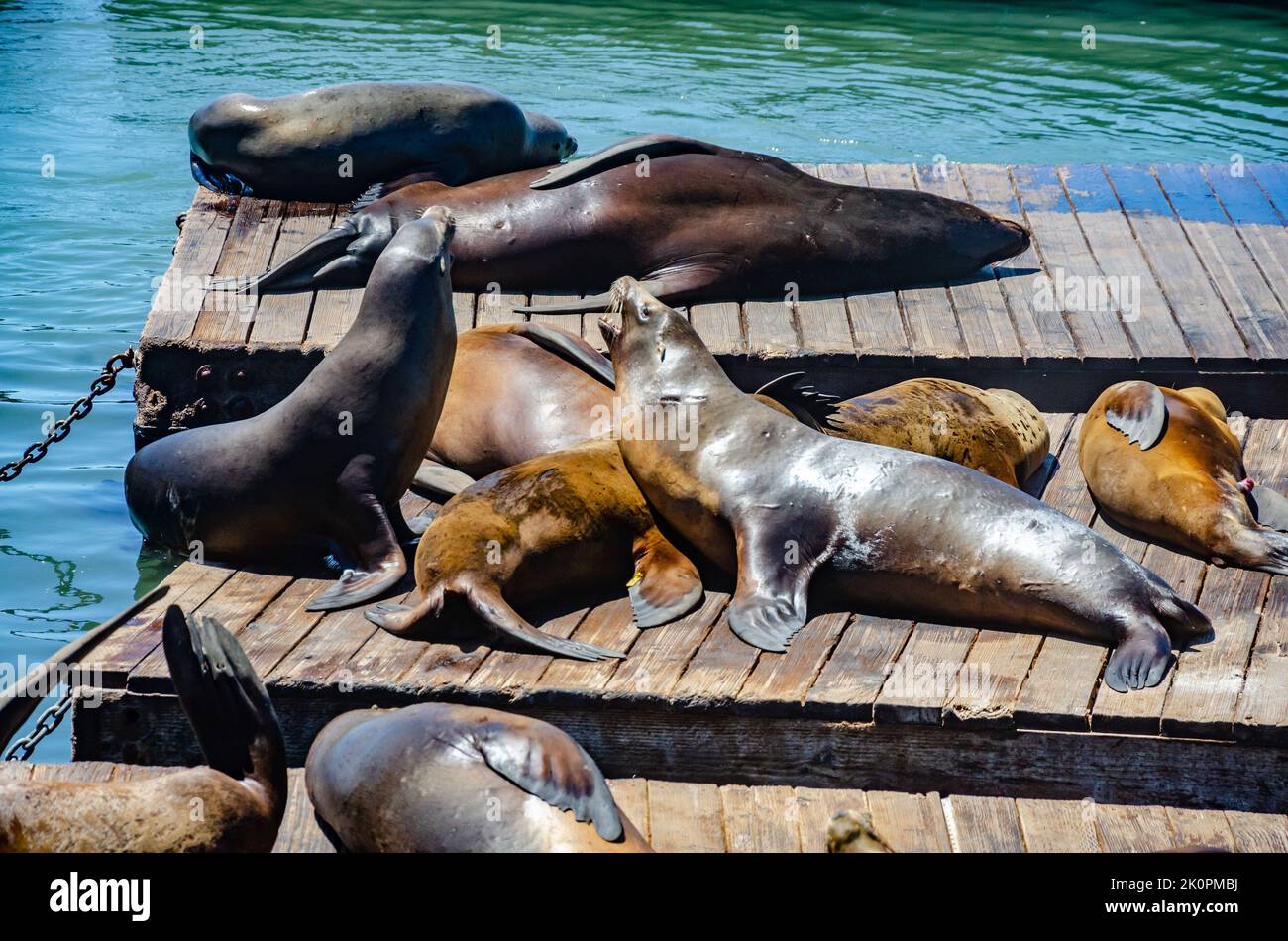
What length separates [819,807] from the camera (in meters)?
3.81

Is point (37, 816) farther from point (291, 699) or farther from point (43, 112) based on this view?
point (43, 112)

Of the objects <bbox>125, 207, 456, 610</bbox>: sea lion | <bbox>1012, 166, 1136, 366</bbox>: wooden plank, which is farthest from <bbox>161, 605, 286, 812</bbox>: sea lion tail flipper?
<bbox>1012, 166, 1136, 366</bbox>: wooden plank

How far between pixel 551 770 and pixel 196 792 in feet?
2.54

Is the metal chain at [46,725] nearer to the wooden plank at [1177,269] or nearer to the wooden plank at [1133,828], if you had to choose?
the wooden plank at [1133,828]

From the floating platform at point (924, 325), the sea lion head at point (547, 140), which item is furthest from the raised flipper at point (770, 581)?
the sea lion head at point (547, 140)

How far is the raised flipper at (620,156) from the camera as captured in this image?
6.68m

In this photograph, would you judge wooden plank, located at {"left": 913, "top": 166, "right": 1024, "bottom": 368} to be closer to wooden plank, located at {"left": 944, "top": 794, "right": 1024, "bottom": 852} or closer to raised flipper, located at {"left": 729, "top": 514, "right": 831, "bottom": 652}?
raised flipper, located at {"left": 729, "top": 514, "right": 831, "bottom": 652}

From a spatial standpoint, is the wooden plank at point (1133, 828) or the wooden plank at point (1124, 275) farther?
the wooden plank at point (1124, 275)

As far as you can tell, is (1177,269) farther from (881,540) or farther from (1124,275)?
(881,540)

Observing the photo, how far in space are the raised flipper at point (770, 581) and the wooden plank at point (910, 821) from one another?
0.49 metres

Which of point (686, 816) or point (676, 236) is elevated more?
point (676, 236)

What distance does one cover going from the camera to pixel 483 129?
7.27 meters

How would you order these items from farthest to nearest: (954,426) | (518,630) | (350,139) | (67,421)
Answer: (350,139) → (67,421) → (954,426) → (518,630)

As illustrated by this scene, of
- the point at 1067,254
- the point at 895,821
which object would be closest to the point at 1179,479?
the point at 895,821
